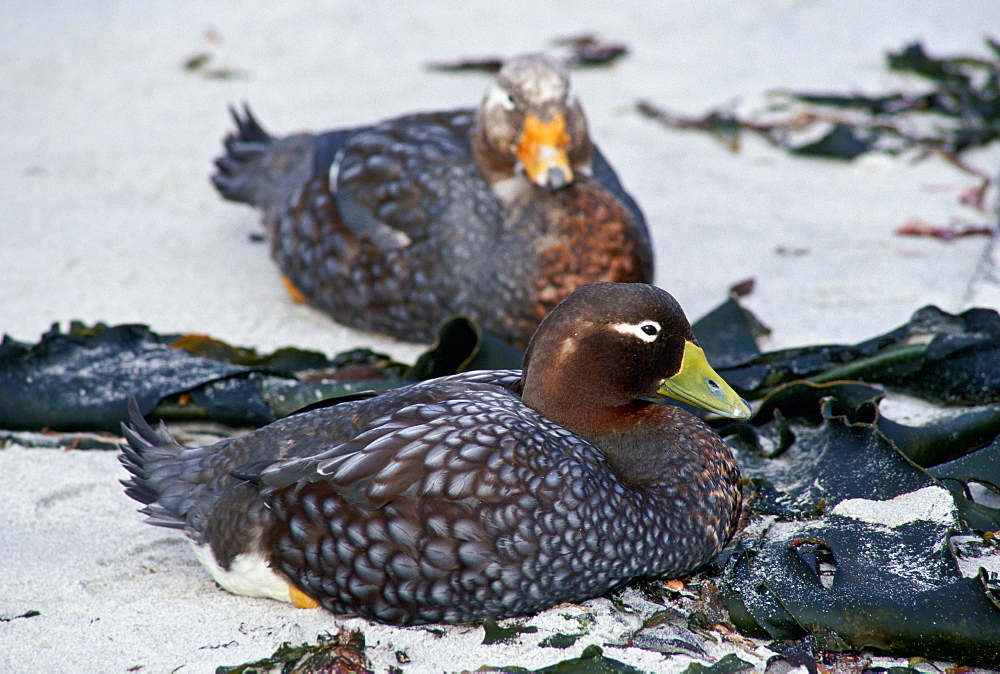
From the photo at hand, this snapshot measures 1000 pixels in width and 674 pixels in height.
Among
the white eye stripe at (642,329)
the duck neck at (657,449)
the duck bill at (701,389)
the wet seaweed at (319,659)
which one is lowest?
the wet seaweed at (319,659)

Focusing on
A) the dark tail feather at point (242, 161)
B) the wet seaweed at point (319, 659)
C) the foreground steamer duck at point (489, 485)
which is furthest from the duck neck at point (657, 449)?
the dark tail feather at point (242, 161)

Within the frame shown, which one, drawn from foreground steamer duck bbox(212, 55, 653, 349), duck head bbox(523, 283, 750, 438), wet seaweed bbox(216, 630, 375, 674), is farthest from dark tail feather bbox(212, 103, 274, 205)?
wet seaweed bbox(216, 630, 375, 674)

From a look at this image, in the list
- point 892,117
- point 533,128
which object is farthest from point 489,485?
point 892,117

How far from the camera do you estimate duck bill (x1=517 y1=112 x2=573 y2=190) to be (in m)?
4.38

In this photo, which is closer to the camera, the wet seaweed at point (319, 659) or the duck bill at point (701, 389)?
the wet seaweed at point (319, 659)

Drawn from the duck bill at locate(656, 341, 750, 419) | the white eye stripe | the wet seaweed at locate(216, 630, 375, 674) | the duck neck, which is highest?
the white eye stripe

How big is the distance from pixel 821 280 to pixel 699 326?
3.02 feet

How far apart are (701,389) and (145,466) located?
160cm

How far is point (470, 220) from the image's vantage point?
4.54 meters

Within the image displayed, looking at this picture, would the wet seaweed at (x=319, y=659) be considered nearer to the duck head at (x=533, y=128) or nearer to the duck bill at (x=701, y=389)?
A: the duck bill at (x=701, y=389)

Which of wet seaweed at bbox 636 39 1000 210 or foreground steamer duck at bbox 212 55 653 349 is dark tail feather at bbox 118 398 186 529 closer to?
foreground steamer duck at bbox 212 55 653 349

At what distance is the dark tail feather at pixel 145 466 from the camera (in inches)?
114

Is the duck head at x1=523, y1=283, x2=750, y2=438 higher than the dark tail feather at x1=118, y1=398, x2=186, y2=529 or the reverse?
higher

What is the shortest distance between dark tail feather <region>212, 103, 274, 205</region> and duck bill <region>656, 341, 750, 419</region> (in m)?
3.26
